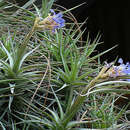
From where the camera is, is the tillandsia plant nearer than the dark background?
Yes

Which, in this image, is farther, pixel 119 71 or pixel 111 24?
pixel 111 24

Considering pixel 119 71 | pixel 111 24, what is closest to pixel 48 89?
pixel 119 71

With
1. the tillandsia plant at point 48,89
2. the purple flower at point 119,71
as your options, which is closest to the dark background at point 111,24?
the tillandsia plant at point 48,89

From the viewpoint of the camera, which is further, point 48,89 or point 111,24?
point 111,24

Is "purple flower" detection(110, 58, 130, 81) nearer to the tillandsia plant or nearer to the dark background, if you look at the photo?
the tillandsia plant

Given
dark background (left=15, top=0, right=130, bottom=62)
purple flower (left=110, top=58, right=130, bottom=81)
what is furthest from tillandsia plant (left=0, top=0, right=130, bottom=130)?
dark background (left=15, top=0, right=130, bottom=62)

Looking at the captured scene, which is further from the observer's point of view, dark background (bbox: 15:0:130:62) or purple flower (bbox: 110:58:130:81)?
dark background (bbox: 15:0:130:62)

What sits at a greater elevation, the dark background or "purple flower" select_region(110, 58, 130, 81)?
"purple flower" select_region(110, 58, 130, 81)

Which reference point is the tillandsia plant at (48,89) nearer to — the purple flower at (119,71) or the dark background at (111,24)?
the purple flower at (119,71)

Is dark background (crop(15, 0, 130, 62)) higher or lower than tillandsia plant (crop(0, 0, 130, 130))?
lower

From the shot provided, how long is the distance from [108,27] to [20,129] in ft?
12.1

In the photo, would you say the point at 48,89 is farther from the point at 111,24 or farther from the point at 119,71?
the point at 111,24

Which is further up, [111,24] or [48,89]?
[48,89]

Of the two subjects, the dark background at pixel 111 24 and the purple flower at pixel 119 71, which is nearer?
the purple flower at pixel 119 71
